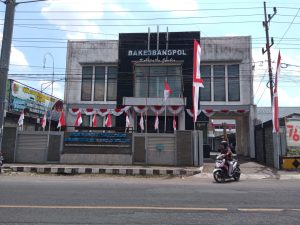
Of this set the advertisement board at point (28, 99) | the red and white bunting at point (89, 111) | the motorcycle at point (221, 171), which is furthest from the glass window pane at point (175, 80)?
the motorcycle at point (221, 171)

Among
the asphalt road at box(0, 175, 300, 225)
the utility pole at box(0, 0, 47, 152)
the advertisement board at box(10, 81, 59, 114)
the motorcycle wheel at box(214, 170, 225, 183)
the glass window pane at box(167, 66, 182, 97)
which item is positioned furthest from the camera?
the glass window pane at box(167, 66, 182, 97)

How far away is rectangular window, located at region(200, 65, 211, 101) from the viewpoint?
1171 inches

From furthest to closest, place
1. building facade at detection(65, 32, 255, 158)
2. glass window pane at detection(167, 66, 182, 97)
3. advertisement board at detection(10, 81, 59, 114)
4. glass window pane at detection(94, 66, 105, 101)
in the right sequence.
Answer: glass window pane at detection(94, 66, 105, 101)
glass window pane at detection(167, 66, 182, 97)
building facade at detection(65, 32, 255, 158)
advertisement board at detection(10, 81, 59, 114)

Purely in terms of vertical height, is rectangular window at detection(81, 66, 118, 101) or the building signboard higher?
rectangular window at detection(81, 66, 118, 101)

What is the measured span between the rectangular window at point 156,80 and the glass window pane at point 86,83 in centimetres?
410

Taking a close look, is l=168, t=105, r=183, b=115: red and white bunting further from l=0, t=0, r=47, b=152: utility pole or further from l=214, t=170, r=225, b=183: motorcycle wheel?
l=0, t=0, r=47, b=152: utility pole

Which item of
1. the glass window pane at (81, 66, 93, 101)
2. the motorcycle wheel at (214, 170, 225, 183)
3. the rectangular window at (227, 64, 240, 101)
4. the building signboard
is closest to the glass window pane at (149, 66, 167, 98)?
the rectangular window at (227, 64, 240, 101)

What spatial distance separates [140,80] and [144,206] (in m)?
21.3

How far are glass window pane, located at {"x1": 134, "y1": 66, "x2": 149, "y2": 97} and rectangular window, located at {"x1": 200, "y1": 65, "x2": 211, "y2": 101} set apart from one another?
14.6ft

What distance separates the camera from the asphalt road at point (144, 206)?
724 cm

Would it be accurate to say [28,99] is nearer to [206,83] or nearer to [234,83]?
[206,83]

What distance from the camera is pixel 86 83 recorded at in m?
31.1

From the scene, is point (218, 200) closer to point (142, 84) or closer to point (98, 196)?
point (98, 196)

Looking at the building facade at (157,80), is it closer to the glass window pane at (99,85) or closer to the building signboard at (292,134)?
the glass window pane at (99,85)
